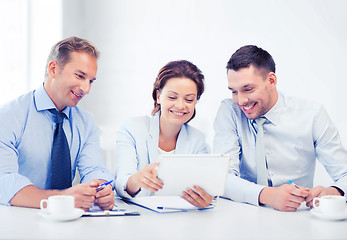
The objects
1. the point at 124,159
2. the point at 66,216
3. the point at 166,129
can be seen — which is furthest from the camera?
the point at 166,129

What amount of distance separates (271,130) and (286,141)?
0.33 ft

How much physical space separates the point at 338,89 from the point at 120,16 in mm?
2044

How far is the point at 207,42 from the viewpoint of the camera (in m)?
3.77

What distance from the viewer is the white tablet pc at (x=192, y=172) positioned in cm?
151

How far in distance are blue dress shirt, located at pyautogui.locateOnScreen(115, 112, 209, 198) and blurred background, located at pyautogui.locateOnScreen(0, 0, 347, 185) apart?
871 millimetres

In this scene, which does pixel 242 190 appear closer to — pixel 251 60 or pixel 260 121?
pixel 260 121

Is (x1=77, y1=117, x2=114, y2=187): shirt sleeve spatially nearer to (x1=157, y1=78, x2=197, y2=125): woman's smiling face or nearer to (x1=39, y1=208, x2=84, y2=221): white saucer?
(x1=157, y1=78, x2=197, y2=125): woman's smiling face

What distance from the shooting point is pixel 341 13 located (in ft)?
10.9

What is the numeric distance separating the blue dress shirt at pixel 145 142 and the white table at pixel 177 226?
1.97 ft

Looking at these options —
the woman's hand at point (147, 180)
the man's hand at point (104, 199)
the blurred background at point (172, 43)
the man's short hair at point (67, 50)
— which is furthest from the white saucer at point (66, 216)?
the blurred background at point (172, 43)

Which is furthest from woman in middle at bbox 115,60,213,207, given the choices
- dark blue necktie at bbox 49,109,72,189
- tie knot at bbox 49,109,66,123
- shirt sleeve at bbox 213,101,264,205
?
tie knot at bbox 49,109,66,123

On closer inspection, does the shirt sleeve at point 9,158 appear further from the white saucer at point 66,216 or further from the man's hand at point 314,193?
the man's hand at point 314,193

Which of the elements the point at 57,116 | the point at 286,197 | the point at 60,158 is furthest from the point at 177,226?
the point at 57,116

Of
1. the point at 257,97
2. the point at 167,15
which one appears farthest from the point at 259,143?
the point at 167,15
